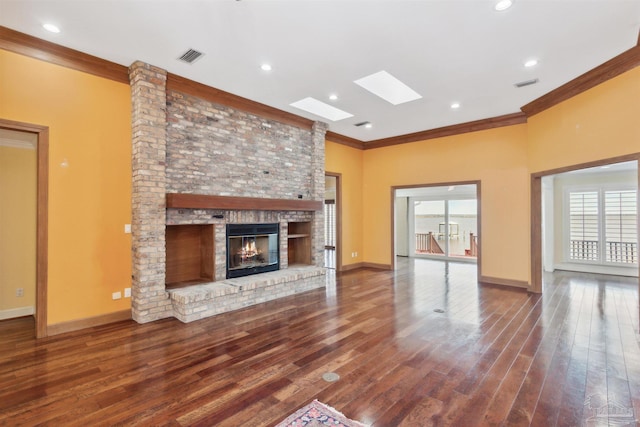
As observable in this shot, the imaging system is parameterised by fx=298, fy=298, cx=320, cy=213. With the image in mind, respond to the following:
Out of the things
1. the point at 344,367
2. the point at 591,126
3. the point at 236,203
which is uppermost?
the point at 591,126

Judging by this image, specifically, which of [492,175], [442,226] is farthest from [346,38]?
[442,226]

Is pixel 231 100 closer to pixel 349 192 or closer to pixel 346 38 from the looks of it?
pixel 346 38

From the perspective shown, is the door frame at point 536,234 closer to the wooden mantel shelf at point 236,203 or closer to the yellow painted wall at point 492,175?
the yellow painted wall at point 492,175

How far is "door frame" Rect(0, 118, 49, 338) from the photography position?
3.50 metres

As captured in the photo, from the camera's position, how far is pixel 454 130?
6.72 meters

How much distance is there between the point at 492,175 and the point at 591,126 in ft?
6.87

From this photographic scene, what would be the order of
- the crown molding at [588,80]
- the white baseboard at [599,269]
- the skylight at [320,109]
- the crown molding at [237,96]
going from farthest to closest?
the white baseboard at [599,269] < the skylight at [320,109] < the crown molding at [588,80] < the crown molding at [237,96]

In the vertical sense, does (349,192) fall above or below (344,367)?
above

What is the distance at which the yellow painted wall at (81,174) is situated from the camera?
11.4 ft

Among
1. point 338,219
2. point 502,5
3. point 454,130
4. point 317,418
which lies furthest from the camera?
point 338,219

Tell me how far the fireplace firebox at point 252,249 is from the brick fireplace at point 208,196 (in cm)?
13

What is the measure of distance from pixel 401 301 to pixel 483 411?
2799mm

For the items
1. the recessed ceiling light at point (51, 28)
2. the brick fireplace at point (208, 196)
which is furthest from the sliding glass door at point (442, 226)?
the recessed ceiling light at point (51, 28)

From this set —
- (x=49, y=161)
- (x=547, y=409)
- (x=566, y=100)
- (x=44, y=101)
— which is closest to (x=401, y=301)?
(x=547, y=409)
